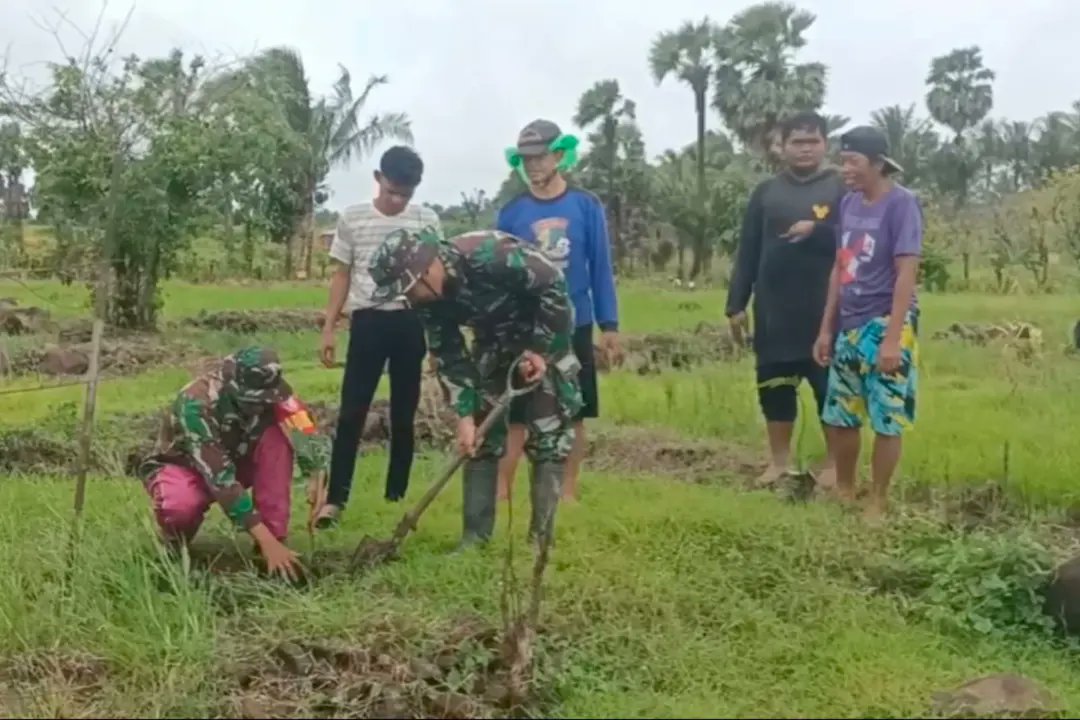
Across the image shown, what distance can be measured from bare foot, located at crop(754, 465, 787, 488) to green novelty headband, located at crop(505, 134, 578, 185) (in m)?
1.73

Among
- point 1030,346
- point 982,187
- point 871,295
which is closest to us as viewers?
point 871,295

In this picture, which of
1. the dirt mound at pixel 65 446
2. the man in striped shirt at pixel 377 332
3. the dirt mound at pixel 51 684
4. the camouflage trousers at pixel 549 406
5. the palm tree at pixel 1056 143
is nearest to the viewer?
the dirt mound at pixel 51 684

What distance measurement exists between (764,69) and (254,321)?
73.3 feet

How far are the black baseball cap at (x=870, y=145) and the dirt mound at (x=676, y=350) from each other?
5.65m

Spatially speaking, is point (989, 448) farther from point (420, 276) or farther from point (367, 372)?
point (420, 276)

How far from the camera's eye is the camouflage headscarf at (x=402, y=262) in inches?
170

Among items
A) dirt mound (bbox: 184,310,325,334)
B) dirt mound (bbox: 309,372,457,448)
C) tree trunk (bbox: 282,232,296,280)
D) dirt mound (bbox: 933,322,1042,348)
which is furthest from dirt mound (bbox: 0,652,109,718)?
tree trunk (bbox: 282,232,296,280)

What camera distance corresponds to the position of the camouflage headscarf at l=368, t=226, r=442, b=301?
14.2ft

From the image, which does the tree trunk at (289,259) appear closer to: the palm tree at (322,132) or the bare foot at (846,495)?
Answer: the palm tree at (322,132)

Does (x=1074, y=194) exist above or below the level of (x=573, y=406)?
above

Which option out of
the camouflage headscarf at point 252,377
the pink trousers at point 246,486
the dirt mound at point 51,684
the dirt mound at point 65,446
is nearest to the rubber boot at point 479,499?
the pink trousers at point 246,486

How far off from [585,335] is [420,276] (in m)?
1.56

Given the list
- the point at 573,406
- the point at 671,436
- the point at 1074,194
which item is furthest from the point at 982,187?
the point at 573,406

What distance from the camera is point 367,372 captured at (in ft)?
18.7
